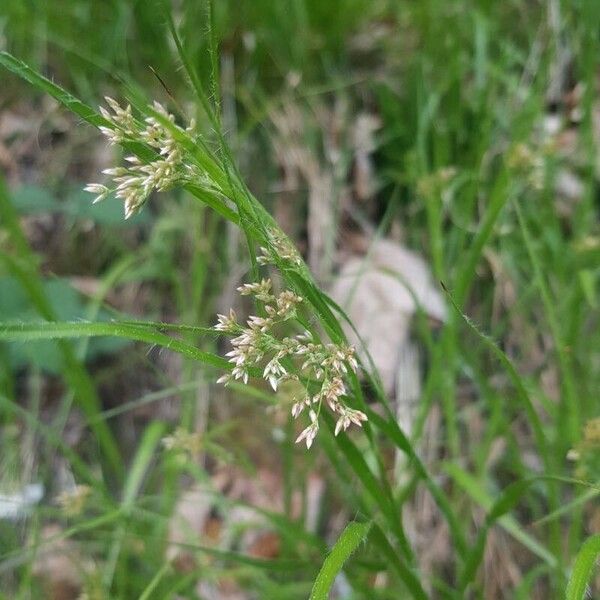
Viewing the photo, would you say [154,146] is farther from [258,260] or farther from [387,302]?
[387,302]

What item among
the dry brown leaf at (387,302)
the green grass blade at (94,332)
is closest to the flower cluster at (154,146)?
the green grass blade at (94,332)

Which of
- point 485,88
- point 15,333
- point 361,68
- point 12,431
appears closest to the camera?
point 15,333

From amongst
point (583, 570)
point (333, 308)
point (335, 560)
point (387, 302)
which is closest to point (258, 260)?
point (333, 308)

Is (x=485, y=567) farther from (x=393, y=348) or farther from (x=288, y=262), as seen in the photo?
(x=288, y=262)

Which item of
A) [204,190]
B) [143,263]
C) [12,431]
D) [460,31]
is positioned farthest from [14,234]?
[460,31]

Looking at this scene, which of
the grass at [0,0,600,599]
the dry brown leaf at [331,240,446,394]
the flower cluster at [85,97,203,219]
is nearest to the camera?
the flower cluster at [85,97,203,219]

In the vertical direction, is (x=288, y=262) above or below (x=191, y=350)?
above

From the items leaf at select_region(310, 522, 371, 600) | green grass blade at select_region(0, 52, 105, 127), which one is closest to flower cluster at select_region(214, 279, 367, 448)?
leaf at select_region(310, 522, 371, 600)

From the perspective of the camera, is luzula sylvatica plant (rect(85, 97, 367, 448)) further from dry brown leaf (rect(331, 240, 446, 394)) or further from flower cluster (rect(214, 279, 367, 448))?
dry brown leaf (rect(331, 240, 446, 394))
